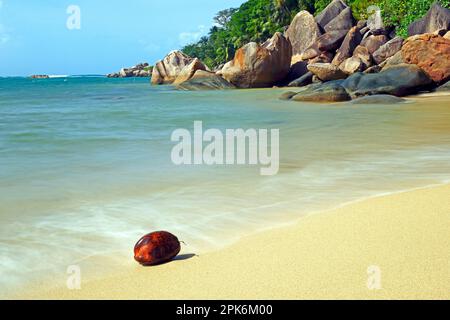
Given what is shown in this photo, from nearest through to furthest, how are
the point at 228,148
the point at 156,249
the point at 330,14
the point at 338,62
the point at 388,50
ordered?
the point at 156,249 < the point at 228,148 < the point at 388,50 < the point at 338,62 < the point at 330,14

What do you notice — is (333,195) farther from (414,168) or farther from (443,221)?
(414,168)

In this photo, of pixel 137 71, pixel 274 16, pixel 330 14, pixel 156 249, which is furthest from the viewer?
pixel 137 71

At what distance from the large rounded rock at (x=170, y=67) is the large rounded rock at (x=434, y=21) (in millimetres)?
16285

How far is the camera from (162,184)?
585cm

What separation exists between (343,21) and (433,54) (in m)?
16.0

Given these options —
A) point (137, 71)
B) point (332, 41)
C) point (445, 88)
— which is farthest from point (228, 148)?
point (137, 71)

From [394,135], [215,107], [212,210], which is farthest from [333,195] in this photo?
[215,107]

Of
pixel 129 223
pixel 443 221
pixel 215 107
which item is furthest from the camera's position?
pixel 215 107

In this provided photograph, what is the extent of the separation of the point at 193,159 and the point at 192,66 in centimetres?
2478

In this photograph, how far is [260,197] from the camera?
5059 millimetres

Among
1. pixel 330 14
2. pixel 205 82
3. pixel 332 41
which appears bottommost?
pixel 205 82

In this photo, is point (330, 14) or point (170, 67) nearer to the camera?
point (330, 14)

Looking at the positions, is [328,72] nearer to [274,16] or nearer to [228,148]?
[228,148]

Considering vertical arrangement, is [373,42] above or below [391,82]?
above
